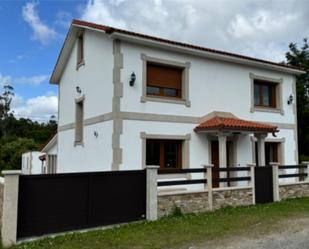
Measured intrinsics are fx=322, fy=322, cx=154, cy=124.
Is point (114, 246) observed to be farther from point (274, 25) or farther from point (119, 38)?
point (274, 25)

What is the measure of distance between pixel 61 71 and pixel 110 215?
10973 mm

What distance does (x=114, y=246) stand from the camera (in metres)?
6.68

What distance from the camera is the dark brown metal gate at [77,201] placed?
7293mm

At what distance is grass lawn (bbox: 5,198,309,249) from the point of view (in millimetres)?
6840

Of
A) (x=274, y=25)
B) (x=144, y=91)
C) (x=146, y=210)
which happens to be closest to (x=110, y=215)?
(x=146, y=210)

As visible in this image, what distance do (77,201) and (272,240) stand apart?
460 centimetres

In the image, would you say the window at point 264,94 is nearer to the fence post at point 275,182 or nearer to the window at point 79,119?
the fence post at point 275,182

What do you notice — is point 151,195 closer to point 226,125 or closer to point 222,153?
point 222,153

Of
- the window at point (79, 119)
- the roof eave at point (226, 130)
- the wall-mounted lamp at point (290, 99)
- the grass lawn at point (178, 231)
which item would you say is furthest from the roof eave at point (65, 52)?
the wall-mounted lamp at point (290, 99)

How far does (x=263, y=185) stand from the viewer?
12.0 metres

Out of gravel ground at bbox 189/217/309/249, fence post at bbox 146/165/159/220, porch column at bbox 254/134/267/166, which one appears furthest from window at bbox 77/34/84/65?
gravel ground at bbox 189/217/309/249

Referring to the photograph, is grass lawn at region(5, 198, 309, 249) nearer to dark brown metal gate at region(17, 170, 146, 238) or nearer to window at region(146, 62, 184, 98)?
dark brown metal gate at region(17, 170, 146, 238)

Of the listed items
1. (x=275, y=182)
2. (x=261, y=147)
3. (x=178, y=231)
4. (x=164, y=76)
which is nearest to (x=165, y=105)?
(x=164, y=76)

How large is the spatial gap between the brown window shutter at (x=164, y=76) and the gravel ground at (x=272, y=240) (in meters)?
6.73
